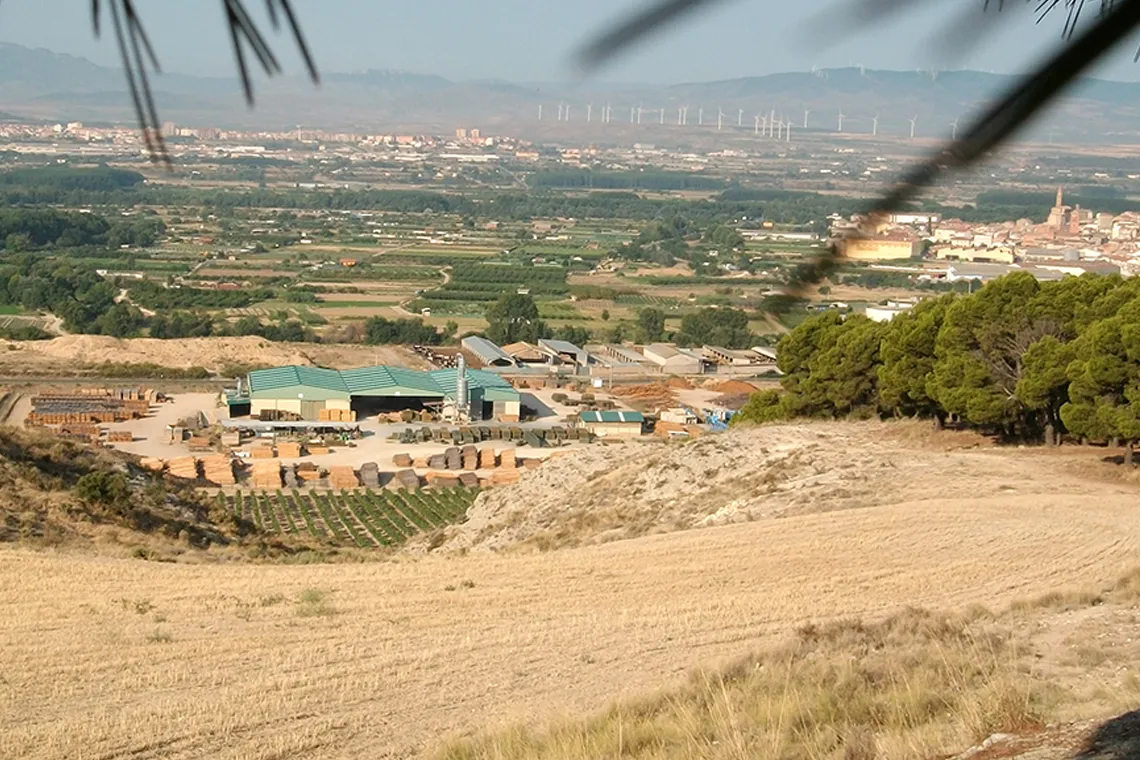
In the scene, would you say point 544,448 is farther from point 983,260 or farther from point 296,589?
point 983,260

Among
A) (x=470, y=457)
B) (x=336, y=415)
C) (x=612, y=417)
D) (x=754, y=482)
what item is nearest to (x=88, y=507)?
(x=754, y=482)

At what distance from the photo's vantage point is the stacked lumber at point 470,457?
27.5m

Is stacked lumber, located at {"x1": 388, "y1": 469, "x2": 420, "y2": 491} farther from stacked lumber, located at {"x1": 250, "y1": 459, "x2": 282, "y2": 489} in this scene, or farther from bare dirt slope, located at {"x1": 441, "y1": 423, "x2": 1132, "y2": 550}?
bare dirt slope, located at {"x1": 441, "y1": 423, "x2": 1132, "y2": 550}

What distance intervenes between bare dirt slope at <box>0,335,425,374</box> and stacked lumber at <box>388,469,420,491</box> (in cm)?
1768

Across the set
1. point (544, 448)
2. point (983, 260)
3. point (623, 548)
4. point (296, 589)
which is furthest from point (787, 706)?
point (544, 448)

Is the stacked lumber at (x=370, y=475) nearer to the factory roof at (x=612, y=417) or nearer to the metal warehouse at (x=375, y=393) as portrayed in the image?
the metal warehouse at (x=375, y=393)

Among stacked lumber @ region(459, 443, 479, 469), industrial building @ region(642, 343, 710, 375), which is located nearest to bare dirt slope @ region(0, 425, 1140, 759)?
stacked lumber @ region(459, 443, 479, 469)

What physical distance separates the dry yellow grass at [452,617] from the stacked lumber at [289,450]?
15731 mm

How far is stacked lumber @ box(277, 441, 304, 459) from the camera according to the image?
1126 inches

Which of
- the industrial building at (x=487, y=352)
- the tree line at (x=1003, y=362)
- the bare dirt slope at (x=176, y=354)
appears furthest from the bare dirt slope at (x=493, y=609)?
the bare dirt slope at (x=176, y=354)

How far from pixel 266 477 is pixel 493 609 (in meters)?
16.6

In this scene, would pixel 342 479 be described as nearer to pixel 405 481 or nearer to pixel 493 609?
pixel 405 481

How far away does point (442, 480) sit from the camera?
25.6 m

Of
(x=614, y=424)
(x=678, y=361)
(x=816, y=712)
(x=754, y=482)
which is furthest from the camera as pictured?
(x=678, y=361)
